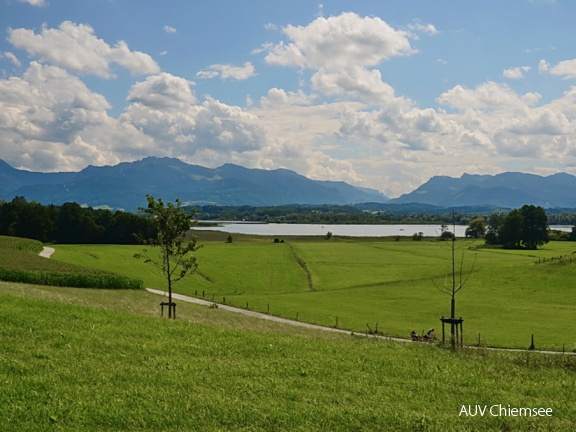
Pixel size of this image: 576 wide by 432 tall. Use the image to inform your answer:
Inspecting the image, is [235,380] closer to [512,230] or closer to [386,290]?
[386,290]

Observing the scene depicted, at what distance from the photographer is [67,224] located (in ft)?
517

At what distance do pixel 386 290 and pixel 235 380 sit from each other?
7822cm

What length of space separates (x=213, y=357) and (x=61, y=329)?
6746 millimetres

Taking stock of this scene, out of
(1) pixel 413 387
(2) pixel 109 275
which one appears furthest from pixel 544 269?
(1) pixel 413 387

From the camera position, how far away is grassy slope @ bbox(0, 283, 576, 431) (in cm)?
1292

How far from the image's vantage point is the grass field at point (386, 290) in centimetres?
5988

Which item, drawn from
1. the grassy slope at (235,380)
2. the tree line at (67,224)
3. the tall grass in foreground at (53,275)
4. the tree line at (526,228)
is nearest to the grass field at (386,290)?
the tall grass in foreground at (53,275)

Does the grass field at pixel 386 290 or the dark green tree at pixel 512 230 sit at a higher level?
the dark green tree at pixel 512 230

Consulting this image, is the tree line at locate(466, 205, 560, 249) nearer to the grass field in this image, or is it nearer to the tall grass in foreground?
the grass field

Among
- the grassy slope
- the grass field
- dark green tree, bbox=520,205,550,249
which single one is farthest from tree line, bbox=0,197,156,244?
the grassy slope

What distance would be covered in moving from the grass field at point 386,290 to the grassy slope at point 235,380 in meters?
32.1

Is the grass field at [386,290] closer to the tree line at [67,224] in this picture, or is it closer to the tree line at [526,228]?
the tree line at [67,224]

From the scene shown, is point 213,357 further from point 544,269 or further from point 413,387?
point 544,269

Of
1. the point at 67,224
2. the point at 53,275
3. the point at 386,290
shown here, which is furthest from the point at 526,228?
the point at 53,275
